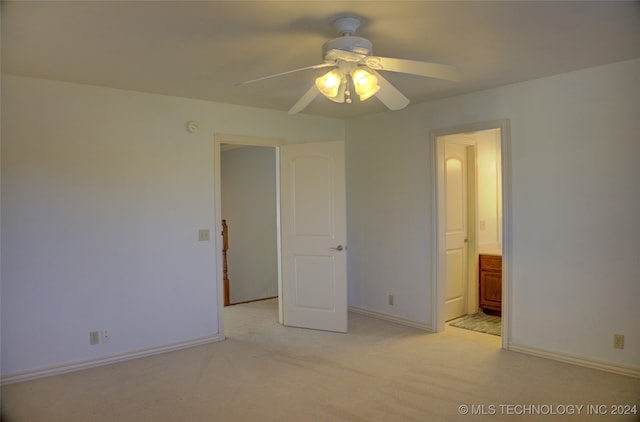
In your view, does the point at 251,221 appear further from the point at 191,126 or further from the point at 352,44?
the point at 352,44

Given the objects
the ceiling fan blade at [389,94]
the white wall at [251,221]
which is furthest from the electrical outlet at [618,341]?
the white wall at [251,221]

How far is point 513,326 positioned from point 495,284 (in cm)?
125

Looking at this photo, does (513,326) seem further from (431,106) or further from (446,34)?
(446,34)

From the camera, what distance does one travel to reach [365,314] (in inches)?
207

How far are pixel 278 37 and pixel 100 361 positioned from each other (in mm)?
2987

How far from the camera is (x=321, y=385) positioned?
324 cm

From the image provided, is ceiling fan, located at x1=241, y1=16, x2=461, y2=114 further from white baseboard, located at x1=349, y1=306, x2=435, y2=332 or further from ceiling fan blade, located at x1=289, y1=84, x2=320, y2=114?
white baseboard, located at x1=349, y1=306, x2=435, y2=332

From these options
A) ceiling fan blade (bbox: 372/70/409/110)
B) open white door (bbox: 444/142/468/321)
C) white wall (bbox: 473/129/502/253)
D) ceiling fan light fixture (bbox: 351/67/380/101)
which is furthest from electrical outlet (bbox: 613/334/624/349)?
ceiling fan light fixture (bbox: 351/67/380/101)

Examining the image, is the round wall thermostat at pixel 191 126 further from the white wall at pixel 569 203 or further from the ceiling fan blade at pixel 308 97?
the white wall at pixel 569 203

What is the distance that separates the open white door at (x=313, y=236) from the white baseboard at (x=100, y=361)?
3.12 ft

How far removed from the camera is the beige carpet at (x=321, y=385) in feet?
9.34

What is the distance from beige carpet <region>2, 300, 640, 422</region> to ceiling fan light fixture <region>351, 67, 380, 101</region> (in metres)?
1.98

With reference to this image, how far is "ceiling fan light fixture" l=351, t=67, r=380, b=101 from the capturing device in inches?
97.6

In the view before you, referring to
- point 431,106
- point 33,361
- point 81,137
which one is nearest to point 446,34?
point 431,106
